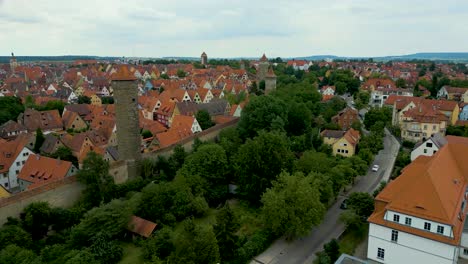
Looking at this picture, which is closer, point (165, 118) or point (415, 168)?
point (415, 168)

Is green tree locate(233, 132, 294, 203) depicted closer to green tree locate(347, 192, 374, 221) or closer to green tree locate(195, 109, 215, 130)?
green tree locate(347, 192, 374, 221)

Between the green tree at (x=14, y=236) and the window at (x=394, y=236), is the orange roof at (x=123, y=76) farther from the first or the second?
the window at (x=394, y=236)

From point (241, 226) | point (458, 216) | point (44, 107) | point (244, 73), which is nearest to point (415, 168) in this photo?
point (458, 216)

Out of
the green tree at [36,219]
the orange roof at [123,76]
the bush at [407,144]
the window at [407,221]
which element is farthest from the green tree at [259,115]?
the green tree at [36,219]

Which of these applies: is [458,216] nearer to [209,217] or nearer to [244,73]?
[209,217]

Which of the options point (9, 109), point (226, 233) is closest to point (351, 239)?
point (226, 233)

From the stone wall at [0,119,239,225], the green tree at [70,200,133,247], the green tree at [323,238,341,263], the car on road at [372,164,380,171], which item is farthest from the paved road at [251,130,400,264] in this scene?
the stone wall at [0,119,239,225]
